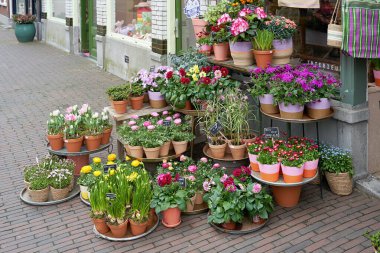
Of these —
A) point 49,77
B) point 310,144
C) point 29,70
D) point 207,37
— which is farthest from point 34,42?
point 310,144

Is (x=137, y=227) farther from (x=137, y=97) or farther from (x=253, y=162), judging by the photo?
(x=137, y=97)

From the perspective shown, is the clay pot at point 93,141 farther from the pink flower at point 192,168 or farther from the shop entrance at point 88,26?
the shop entrance at point 88,26

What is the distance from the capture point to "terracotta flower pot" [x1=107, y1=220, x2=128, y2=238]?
4.90 metres

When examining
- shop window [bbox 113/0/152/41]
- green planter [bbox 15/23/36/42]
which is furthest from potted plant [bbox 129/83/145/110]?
green planter [bbox 15/23/36/42]

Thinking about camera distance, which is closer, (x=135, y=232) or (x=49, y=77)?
(x=135, y=232)

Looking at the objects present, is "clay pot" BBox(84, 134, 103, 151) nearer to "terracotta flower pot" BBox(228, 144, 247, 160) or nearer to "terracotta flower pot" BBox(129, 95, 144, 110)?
"terracotta flower pot" BBox(129, 95, 144, 110)

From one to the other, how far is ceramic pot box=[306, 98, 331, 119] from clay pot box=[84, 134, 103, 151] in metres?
2.63

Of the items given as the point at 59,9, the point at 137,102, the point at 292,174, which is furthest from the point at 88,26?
the point at 292,174

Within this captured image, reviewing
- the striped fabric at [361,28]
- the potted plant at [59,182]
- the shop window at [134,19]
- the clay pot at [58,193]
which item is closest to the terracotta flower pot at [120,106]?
the potted plant at [59,182]

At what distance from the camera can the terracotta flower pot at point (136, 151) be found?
5.99 m

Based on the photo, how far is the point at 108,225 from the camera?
4930 mm

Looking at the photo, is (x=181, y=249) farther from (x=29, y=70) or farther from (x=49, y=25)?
(x=49, y=25)

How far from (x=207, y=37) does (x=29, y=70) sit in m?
8.80

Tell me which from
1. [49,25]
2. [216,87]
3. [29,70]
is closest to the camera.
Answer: [216,87]
